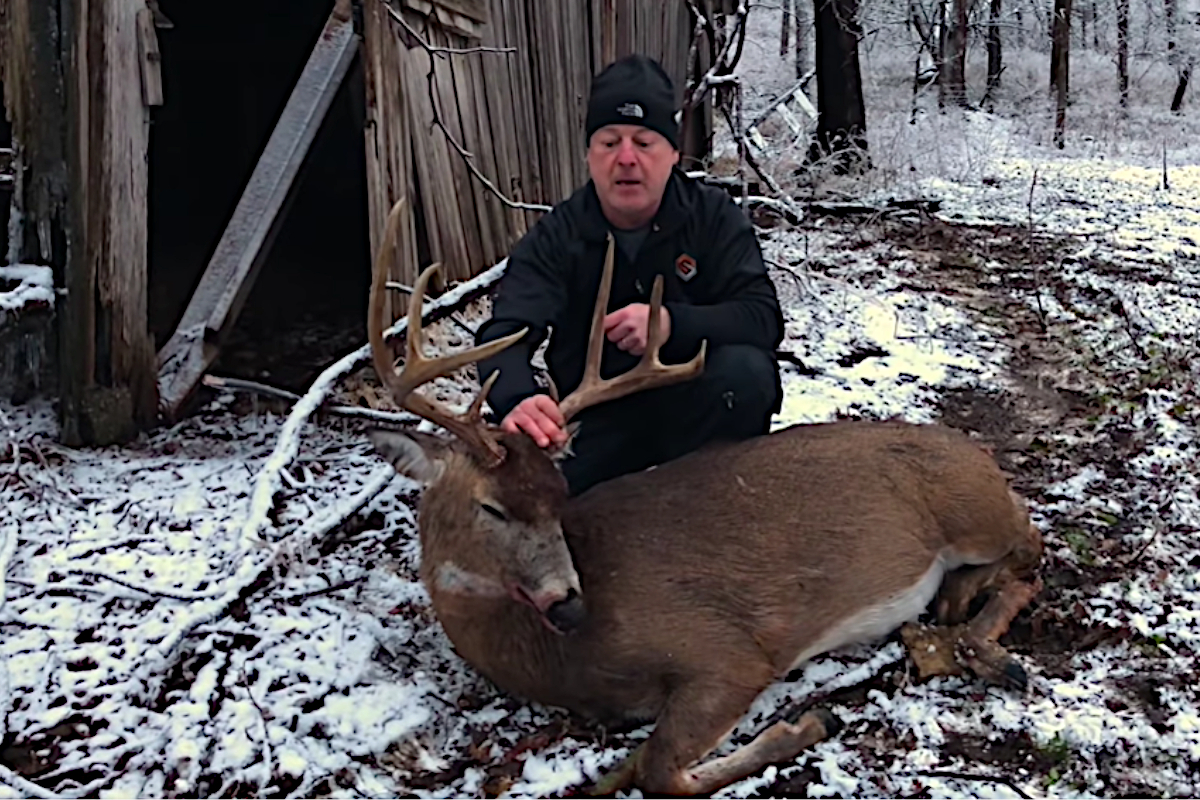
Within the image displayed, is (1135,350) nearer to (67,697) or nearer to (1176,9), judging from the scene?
(67,697)

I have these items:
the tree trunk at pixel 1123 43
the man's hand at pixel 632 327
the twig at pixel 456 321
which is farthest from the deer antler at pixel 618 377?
the tree trunk at pixel 1123 43

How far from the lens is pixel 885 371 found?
6.06 meters

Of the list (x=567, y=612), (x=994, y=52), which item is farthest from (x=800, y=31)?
(x=567, y=612)

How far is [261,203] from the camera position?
5320mm

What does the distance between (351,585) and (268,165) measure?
7.73 feet

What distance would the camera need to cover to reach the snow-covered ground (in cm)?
297

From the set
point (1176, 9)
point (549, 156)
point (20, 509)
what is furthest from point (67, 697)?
point (1176, 9)

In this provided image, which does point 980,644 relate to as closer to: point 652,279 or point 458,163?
point 652,279

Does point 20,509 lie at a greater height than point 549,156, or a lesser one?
lesser

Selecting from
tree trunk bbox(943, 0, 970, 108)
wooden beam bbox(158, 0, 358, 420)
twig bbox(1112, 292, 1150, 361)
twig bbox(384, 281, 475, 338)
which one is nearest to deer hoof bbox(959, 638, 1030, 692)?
twig bbox(384, 281, 475, 338)

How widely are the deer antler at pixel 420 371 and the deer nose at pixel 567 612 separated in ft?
1.35

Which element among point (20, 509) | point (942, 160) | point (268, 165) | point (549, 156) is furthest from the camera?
point (942, 160)

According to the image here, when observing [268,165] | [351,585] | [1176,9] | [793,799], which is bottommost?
[793,799]

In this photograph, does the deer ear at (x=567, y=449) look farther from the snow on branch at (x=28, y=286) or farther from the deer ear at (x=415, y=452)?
the snow on branch at (x=28, y=286)
